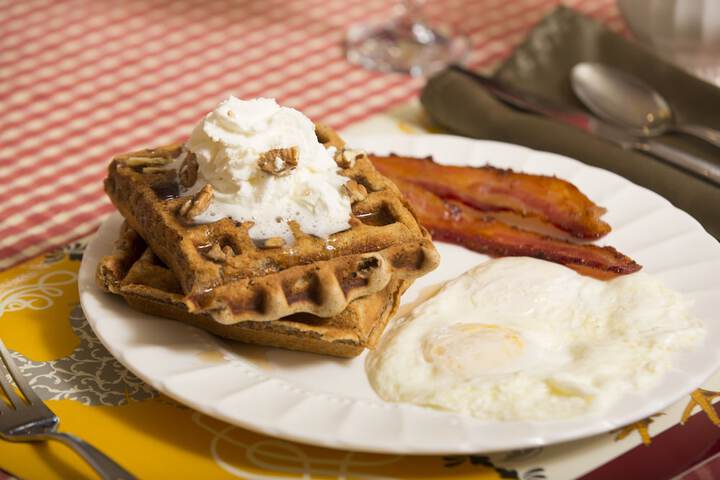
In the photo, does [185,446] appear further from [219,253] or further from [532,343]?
[532,343]

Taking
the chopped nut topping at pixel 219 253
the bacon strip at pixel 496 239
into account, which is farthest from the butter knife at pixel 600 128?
the chopped nut topping at pixel 219 253

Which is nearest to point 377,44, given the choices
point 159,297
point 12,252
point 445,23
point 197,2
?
point 445,23

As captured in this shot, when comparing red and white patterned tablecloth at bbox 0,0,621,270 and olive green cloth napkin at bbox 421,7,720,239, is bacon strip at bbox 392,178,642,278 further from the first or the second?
red and white patterned tablecloth at bbox 0,0,621,270

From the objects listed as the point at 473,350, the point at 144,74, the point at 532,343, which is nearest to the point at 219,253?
the point at 473,350

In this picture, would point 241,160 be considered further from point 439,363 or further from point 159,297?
point 439,363

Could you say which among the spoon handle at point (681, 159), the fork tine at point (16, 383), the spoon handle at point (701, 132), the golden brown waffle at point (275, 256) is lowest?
the spoon handle at point (701, 132)

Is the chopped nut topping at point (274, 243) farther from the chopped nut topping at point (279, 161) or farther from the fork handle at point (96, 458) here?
the fork handle at point (96, 458)
